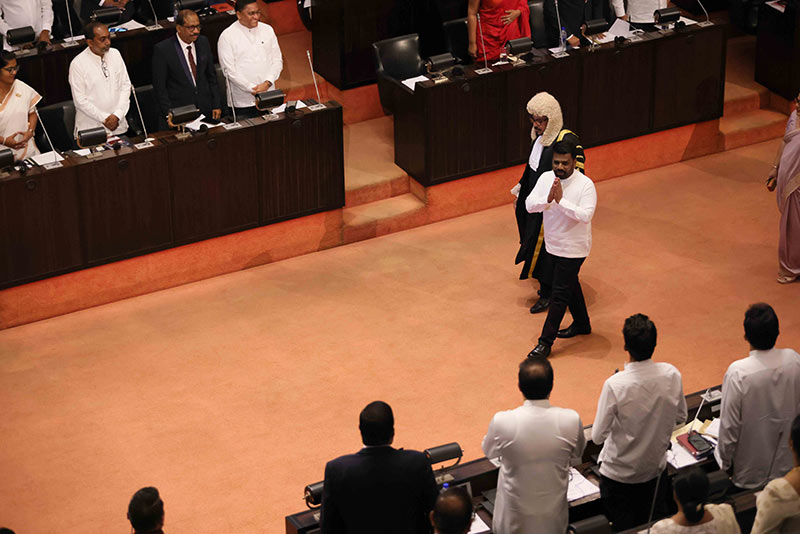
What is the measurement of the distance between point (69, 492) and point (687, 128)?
5.44 meters

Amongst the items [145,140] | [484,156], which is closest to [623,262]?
[484,156]

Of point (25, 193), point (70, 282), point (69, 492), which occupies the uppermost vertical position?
point (25, 193)

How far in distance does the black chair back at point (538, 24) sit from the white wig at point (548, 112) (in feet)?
8.19

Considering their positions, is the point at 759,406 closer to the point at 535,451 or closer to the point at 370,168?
the point at 535,451

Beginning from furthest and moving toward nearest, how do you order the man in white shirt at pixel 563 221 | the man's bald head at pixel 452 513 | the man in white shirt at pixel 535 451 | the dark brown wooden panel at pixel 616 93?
1. the dark brown wooden panel at pixel 616 93
2. the man in white shirt at pixel 563 221
3. the man in white shirt at pixel 535 451
4. the man's bald head at pixel 452 513

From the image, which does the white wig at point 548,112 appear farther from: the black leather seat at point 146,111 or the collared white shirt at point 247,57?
the black leather seat at point 146,111

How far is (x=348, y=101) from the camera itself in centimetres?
951

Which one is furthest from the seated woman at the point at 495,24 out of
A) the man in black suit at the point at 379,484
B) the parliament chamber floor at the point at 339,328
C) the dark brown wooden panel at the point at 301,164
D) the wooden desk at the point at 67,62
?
the man in black suit at the point at 379,484

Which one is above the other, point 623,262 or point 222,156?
point 222,156

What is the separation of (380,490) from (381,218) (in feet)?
14.4

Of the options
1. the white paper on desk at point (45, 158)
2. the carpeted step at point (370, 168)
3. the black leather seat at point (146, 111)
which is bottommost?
the carpeted step at point (370, 168)

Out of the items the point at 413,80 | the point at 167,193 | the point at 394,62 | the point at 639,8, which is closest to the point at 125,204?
the point at 167,193

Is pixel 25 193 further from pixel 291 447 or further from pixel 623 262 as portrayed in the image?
pixel 623 262

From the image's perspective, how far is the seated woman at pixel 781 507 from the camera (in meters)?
4.15
